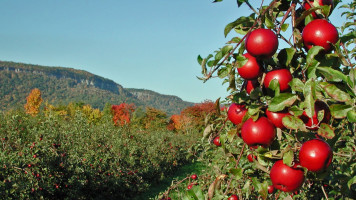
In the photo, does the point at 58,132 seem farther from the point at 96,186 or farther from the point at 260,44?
the point at 260,44

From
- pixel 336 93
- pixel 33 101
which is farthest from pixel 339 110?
pixel 33 101


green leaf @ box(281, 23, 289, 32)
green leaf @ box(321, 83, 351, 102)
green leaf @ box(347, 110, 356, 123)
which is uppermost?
green leaf @ box(281, 23, 289, 32)

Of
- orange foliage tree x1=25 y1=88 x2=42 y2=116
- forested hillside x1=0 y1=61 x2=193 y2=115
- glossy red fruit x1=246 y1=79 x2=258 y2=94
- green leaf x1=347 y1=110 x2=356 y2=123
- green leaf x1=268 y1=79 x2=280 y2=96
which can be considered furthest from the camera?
forested hillside x1=0 y1=61 x2=193 y2=115

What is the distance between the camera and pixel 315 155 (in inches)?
31.2

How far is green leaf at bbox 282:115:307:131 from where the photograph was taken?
32.0 inches

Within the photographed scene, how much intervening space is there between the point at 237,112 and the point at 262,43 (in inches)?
11.9

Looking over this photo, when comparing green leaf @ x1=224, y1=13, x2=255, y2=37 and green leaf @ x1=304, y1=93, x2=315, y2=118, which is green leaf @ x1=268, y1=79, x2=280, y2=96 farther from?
green leaf @ x1=224, y1=13, x2=255, y2=37

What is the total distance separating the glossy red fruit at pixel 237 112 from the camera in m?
1.01

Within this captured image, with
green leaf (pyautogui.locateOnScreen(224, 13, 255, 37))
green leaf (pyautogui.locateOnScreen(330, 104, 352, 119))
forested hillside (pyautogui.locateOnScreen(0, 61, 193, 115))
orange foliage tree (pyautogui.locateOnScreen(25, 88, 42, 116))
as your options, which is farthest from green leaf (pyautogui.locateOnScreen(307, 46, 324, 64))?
forested hillside (pyautogui.locateOnScreen(0, 61, 193, 115))

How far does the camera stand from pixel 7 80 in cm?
12644

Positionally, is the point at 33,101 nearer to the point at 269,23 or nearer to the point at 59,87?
the point at 269,23

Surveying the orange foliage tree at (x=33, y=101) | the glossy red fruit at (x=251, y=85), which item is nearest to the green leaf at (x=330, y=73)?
the glossy red fruit at (x=251, y=85)

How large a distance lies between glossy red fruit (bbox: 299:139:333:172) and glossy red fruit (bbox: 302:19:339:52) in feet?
0.91

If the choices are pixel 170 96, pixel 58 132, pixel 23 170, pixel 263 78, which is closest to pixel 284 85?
pixel 263 78
